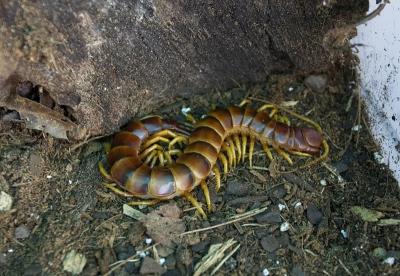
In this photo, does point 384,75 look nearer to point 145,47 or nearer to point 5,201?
point 145,47

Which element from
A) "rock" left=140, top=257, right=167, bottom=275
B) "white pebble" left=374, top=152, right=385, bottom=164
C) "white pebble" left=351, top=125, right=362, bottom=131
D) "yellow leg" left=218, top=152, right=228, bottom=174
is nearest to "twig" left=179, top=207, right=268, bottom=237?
"rock" left=140, top=257, right=167, bottom=275

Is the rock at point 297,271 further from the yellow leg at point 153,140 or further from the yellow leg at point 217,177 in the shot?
the yellow leg at point 153,140

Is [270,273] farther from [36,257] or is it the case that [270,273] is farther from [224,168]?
[36,257]

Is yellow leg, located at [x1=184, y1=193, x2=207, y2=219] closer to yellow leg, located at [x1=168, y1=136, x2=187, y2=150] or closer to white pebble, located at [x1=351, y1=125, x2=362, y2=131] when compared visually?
yellow leg, located at [x1=168, y1=136, x2=187, y2=150]

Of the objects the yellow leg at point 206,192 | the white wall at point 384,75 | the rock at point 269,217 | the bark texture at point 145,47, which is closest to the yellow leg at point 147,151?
the bark texture at point 145,47

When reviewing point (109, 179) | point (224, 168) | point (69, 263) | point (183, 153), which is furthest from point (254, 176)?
point (69, 263)

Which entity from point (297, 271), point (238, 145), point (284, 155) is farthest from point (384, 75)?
point (297, 271)
